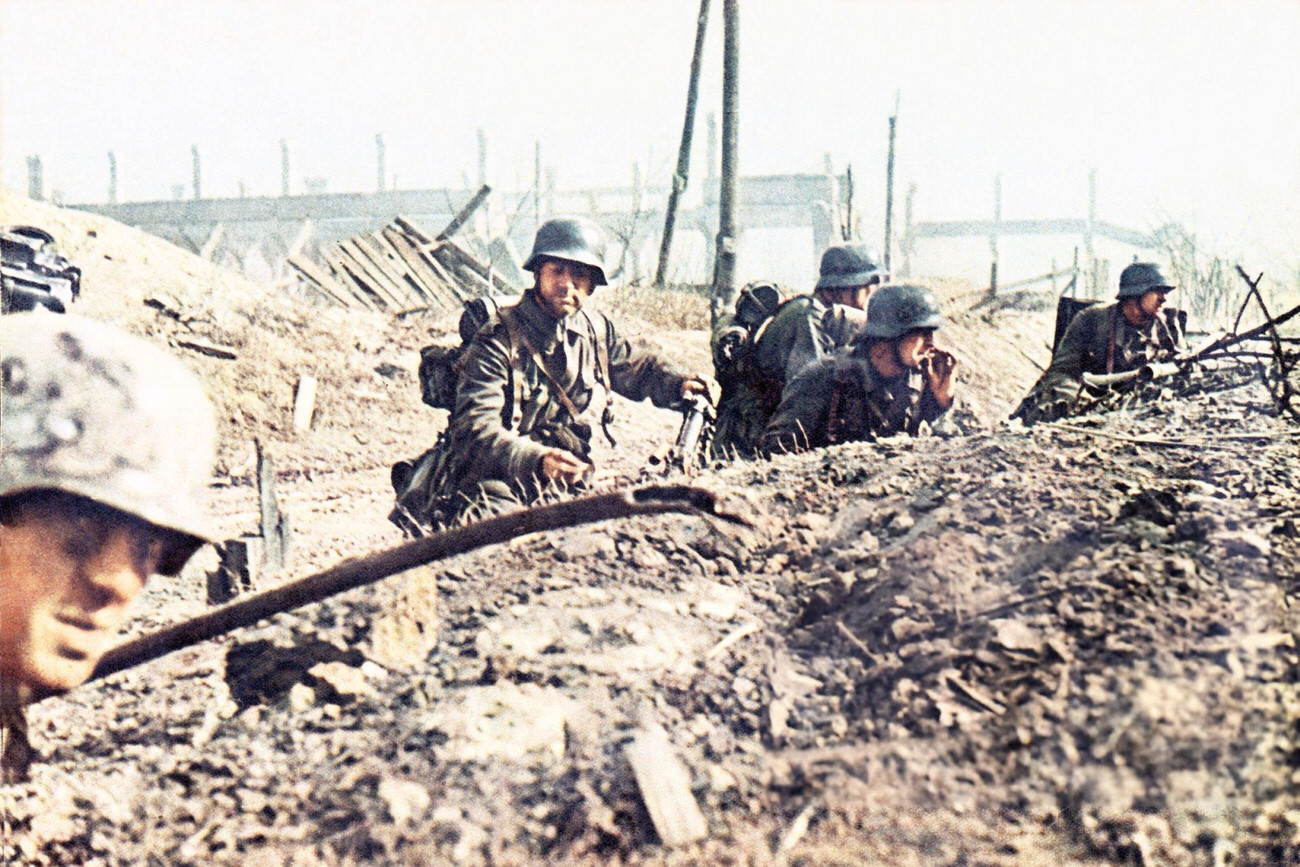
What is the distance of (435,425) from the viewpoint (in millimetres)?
10133

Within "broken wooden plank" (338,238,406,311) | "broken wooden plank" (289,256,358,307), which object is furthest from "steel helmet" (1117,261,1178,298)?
"broken wooden plank" (289,256,358,307)

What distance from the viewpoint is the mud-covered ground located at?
195 centimetres

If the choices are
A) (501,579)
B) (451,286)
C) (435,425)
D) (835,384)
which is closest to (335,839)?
(501,579)

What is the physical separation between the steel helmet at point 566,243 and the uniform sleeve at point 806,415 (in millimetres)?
1140

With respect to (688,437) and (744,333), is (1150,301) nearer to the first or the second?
(744,333)

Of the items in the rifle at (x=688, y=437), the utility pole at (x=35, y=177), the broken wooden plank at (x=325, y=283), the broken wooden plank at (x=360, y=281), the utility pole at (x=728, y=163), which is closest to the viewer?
the rifle at (x=688, y=437)

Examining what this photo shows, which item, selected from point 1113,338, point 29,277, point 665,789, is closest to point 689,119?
point 1113,338

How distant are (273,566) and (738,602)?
9.44 ft

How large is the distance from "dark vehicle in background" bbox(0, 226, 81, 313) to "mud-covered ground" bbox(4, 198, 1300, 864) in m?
3.73

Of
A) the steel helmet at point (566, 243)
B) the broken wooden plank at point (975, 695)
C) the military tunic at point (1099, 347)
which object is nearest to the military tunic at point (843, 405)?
the steel helmet at point (566, 243)

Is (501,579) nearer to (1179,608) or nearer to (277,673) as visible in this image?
(277,673)

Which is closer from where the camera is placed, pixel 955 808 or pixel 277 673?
pixel 955 808

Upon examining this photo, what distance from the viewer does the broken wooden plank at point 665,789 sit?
1.98 m

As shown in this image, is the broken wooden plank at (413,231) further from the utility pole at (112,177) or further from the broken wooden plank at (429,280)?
the utility pole at (112,177)
